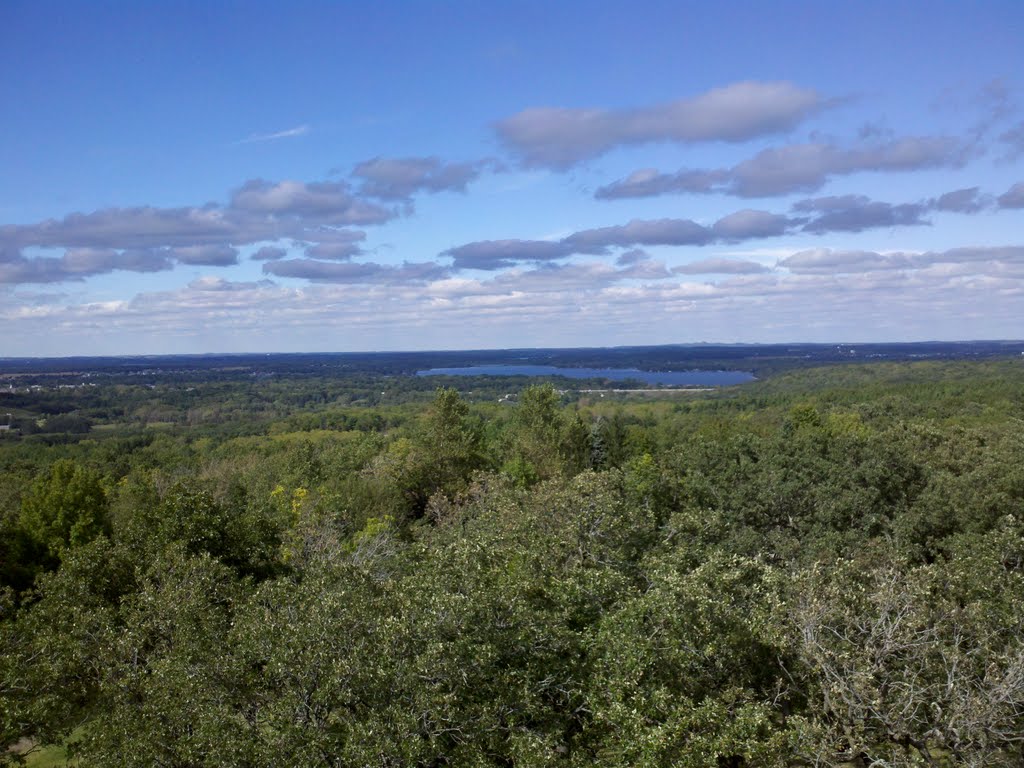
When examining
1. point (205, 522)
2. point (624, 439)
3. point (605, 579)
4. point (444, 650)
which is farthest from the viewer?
point (624, 439)

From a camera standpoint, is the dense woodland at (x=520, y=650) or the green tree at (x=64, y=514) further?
the green tree at (x=64, y=514)

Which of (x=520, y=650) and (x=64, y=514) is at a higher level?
(x=520, y=650)

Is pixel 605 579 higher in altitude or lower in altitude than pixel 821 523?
higher

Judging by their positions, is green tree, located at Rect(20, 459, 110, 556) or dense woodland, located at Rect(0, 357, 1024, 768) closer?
dense woodland, located at Rect(0, 357, 1024, 768)

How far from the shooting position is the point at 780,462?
38156 mm

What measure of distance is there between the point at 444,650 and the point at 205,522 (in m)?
12.7

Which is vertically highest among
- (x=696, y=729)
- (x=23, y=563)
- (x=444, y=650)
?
(x=444, y=650)

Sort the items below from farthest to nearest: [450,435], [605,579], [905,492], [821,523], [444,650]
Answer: [450,435] < [905,492] < [821,523] < [605,579] < [444,650]

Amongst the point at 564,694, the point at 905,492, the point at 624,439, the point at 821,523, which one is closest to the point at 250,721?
the point at 564,694

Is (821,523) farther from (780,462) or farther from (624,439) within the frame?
(624,439)

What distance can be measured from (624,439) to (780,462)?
103 ft

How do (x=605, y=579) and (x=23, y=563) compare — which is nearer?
(x=605, y=579)

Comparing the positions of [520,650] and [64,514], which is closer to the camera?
[520,650]

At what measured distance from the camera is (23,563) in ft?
115
